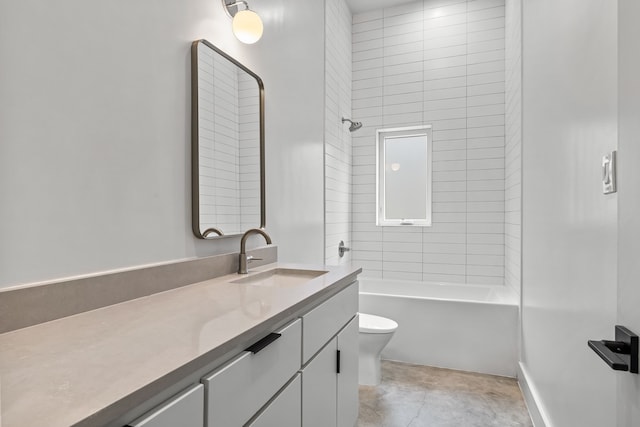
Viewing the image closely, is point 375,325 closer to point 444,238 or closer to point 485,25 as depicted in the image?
point 444,238

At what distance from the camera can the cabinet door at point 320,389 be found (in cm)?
122

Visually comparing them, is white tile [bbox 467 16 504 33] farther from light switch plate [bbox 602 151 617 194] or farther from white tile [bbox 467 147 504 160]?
light switch plate [bbox 602 151 617 194]

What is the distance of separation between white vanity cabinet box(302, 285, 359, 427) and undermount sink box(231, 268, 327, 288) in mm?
192

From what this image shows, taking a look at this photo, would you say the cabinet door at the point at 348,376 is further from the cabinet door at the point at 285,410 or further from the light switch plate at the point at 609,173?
the light switch plate at the point at 609,173

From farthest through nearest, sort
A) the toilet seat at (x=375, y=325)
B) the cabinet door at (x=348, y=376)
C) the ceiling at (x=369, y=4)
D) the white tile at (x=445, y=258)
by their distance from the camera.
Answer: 1. the ceiling at (x=369, y=4)
2. the white tile at (x=445, y=258)
3. the toilet seat at (x=375, y=325)
4. the cabinet door at (x=348, y=376)

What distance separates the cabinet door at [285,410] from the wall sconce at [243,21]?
1451mm

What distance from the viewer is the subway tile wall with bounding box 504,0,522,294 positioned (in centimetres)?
252

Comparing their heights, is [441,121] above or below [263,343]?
above

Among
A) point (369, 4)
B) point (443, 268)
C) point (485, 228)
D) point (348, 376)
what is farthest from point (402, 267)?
point (369, 4)

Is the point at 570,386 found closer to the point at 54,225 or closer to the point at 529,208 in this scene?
the point at 529,208

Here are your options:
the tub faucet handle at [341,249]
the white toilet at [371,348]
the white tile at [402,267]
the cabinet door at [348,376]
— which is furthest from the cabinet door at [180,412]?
the white tile at [402,267]

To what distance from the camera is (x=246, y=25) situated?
166cm

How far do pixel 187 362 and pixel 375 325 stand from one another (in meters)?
2.09

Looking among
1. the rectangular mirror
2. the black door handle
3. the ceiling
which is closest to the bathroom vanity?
the rectangular mirror
